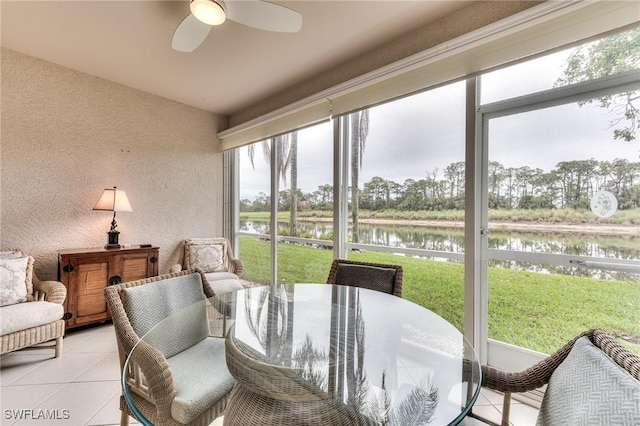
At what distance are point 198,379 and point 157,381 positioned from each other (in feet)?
0.67

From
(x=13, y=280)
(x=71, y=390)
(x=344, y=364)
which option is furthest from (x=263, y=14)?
(x=13, y=280)

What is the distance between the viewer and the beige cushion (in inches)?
146

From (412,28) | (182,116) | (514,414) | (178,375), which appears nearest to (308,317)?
(178,375)

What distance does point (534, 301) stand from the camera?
1.96 meters

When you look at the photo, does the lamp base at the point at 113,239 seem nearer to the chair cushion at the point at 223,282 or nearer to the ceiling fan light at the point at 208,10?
the chair cushion at the point at 223,282

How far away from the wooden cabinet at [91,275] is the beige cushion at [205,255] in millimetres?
577

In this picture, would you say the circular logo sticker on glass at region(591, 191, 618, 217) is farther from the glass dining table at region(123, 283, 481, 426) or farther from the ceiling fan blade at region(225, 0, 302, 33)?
the ceiling fan blade at region(225, 0, 302, 33)

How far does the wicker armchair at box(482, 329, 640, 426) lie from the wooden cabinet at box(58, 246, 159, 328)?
3.51 m

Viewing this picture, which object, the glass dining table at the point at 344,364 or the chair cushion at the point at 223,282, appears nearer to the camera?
the glass dining table at the point at 344,364

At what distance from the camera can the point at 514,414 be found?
5.86ft

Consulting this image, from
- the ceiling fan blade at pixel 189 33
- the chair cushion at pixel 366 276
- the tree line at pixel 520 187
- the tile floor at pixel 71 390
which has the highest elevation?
the ceiling fan blade at pixel 189 33

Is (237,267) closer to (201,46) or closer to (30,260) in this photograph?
(30,260)

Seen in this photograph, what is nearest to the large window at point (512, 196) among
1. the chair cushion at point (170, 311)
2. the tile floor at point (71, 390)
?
the tile floor at point (71, 390)

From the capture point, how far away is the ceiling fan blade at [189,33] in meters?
1.83
